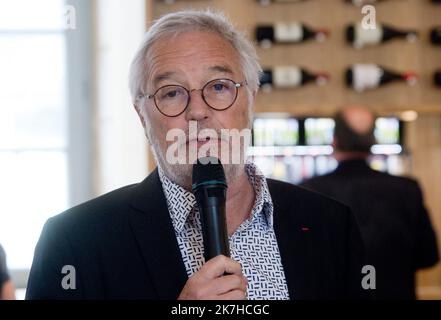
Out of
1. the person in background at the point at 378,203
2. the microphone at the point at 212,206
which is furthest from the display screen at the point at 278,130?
the microphone at the point at 212,206

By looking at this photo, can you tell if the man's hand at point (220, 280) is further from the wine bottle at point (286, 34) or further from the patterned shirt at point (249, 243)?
the wine bottle at point (286, 34)

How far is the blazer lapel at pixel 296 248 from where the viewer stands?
934 mm

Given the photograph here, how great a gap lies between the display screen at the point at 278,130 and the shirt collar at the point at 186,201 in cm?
171

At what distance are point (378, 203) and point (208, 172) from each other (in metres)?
0.71

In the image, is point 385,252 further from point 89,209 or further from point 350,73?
point 350,73

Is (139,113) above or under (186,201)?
above

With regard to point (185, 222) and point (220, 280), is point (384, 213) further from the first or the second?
point (220, 280)

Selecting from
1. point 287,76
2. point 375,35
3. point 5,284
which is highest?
point 375,35

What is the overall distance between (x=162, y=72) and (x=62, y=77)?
0.33 m

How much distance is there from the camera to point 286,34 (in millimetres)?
2270

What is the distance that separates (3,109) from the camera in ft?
4.09

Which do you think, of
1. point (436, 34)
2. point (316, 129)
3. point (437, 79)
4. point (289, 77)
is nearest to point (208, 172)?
point (436, 34)

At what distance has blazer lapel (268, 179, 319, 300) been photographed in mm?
934
